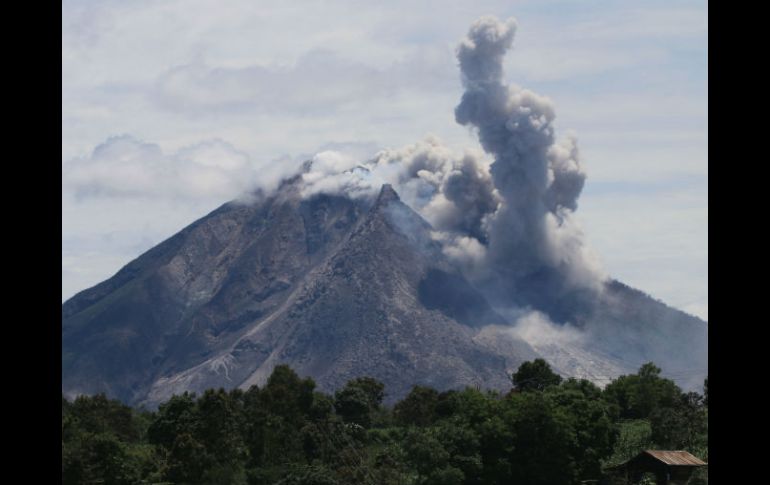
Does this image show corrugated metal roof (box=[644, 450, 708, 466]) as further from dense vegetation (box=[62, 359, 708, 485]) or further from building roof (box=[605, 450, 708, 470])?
dense vegetation (box=[62, 359, 708, 485])

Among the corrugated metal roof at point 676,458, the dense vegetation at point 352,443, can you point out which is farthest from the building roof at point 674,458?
the dense vegetation at point 352,443

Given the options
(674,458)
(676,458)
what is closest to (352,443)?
→ (674,458)

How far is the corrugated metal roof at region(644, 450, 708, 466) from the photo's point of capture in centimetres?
8750

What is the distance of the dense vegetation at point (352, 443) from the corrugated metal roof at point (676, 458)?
11.0 feet

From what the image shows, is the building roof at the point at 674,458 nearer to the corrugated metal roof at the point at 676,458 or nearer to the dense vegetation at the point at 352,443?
the corrugated metal roof at the point at 676,458

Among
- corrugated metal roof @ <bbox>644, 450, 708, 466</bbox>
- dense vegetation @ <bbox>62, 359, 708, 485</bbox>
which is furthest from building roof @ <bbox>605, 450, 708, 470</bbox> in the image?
dense vegetation @ <bbox>62, 359, 708, 485</bbox>

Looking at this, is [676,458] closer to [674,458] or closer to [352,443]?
[674,458]

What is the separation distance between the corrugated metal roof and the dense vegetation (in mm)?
3362

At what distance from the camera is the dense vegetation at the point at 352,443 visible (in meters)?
89.1
